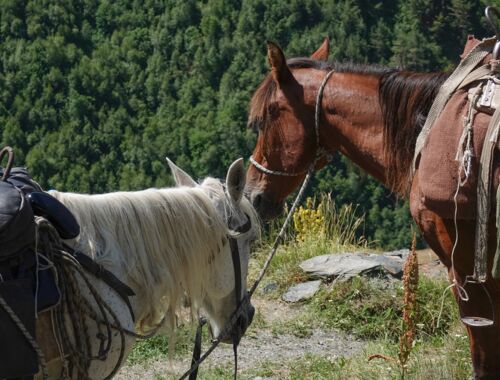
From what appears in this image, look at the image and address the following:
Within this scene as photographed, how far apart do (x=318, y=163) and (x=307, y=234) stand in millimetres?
3410

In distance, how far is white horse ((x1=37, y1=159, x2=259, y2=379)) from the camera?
2.50 metres

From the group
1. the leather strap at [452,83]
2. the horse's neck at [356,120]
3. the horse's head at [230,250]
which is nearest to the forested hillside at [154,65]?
the horse's neck at [356,120]

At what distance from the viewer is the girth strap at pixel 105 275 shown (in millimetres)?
2420

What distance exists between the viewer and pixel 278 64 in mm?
3576

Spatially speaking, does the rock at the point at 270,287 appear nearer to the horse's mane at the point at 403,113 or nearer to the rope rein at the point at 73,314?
the horse's mane at the point at 403,113

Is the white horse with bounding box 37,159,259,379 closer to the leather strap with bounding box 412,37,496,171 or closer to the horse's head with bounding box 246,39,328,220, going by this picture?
the leather strap with bounding box 412,37,496,171

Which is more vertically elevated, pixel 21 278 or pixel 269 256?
pixel 21 278

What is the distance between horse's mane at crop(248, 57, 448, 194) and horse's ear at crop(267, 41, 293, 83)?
28 cm

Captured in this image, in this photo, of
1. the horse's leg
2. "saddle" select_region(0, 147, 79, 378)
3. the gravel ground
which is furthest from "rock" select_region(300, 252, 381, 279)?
"saddle" select_region(0, 147, 79, 378)

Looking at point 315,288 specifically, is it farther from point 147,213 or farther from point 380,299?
point 147,213

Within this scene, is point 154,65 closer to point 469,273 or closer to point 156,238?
point 469,273

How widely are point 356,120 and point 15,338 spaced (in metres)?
1.78

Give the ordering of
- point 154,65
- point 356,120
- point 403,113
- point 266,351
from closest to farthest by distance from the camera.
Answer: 1. point 403,113
2. point 356,120
3. point 266,351
4. point 154,65

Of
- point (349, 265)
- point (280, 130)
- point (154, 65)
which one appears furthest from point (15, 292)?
point (154, 65)
